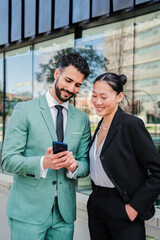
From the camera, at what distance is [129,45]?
6551 mm

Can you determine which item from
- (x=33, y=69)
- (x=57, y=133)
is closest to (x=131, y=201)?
(x=57, y=133)

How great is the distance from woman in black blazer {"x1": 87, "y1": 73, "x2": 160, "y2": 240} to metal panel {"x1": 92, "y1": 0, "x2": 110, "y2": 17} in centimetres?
295

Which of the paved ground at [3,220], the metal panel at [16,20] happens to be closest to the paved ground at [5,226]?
the paved ground at [3,220]

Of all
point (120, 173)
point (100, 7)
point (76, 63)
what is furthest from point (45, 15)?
point (120, 173)

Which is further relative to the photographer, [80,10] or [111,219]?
[80,10]

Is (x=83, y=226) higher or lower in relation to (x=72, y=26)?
lower

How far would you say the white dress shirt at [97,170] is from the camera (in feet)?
6.51

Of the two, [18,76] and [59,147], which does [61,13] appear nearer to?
[18,76]

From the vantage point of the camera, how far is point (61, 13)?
5.27 meters

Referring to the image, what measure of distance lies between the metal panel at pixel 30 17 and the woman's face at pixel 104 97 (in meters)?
4.31

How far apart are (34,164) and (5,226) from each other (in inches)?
116

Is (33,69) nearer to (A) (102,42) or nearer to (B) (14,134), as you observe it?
(A) (102,42)

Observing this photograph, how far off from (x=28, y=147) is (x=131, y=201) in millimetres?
835

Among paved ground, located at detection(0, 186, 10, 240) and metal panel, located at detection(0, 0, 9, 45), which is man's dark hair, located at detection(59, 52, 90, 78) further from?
metal panel, located at detection(0, 0, 9, 45)
